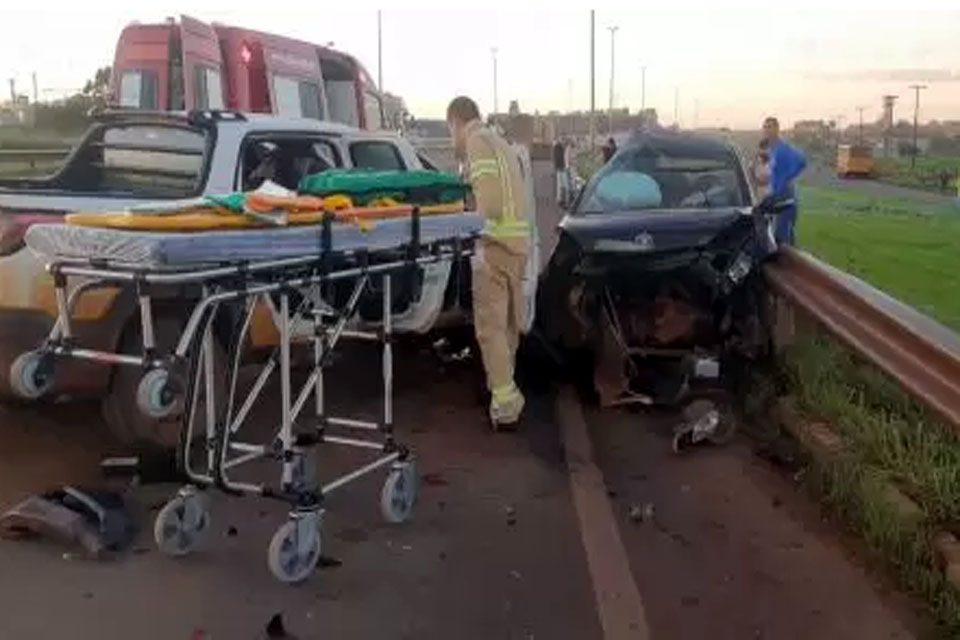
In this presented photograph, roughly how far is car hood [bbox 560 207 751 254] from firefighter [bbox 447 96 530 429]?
0.78 meters

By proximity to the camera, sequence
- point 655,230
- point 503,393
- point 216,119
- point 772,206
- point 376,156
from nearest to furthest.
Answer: point 216,119 → point 503,393 → point 655,230 → point 772,206 → point 376,156

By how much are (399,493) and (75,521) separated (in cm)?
143

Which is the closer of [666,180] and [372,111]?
[666,180]

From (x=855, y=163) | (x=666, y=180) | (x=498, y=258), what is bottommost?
(x=855, y=163)

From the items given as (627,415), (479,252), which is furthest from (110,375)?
(627,415)

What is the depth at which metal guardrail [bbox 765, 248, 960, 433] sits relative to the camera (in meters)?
5.27

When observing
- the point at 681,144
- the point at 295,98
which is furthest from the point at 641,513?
the point at 295,98

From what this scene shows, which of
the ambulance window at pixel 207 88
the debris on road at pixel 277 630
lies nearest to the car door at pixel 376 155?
the debris on road at pixel 277 630

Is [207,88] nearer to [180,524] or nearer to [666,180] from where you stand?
[666,180]

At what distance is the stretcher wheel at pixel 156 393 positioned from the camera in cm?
477

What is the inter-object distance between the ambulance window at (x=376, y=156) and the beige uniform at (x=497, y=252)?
1249mm

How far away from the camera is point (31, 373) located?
17.6ft

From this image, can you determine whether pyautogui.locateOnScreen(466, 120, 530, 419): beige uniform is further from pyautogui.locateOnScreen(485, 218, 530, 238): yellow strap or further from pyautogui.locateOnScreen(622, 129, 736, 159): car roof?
pyautogui.locateOnScreen(622, 129, 736, 159): car roof

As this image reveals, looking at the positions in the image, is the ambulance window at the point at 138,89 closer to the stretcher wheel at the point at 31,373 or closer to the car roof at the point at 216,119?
the car roof at the point at 216,119
